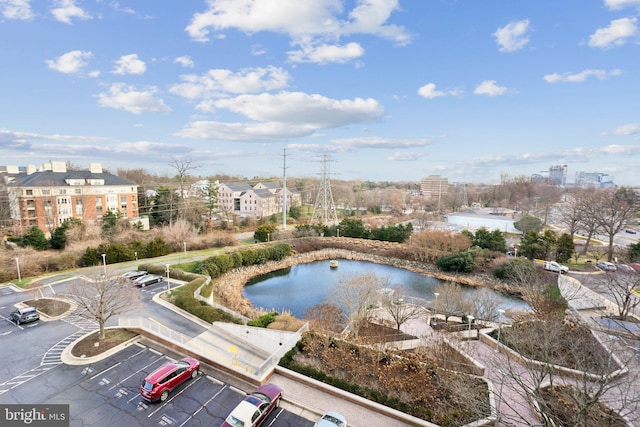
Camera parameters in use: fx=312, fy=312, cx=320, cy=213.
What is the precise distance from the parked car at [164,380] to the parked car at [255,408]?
9.10ft

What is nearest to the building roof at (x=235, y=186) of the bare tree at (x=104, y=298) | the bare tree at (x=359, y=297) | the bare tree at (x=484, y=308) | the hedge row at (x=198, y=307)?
the hedge row at (x=198, y=307)

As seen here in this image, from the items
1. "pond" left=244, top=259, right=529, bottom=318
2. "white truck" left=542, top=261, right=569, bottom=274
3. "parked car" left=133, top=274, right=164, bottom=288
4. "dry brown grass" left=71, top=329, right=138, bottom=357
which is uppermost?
"parked car" left=133, top=274, right=164, bottom=288

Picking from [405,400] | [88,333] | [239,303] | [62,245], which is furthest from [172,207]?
[405,400]

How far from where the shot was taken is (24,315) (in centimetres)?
1540

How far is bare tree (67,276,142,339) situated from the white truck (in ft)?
102

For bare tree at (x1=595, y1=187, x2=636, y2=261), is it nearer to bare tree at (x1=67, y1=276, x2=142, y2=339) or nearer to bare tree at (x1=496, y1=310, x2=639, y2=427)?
bare tree at (x1=496, y1=310, x2=639, y2=427)

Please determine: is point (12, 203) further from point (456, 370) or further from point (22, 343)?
point (456, 370)

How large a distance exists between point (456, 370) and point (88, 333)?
16.1 metres

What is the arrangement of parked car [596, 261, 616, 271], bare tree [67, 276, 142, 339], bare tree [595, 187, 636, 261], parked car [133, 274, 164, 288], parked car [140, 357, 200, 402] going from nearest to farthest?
parked car [140, 357, 200, 402]
bare tree [67, 276, 142, 339]
parked car [133, 274, 164, 288]
parked car [596, 261, 616, 271]
bare tree [595, 187, 636, 261]

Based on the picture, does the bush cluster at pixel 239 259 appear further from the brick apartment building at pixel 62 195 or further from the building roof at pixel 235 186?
the building roof at pixel 235 186

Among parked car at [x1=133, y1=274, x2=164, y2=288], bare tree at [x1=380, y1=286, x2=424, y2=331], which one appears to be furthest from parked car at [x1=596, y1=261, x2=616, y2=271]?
parked car at [x1=133, y1=274, x2=164, y2=288]

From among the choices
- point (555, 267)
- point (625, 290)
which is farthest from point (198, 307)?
point (555, 267)

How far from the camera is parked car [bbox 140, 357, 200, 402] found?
10.1 metres

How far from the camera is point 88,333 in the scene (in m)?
14.6
